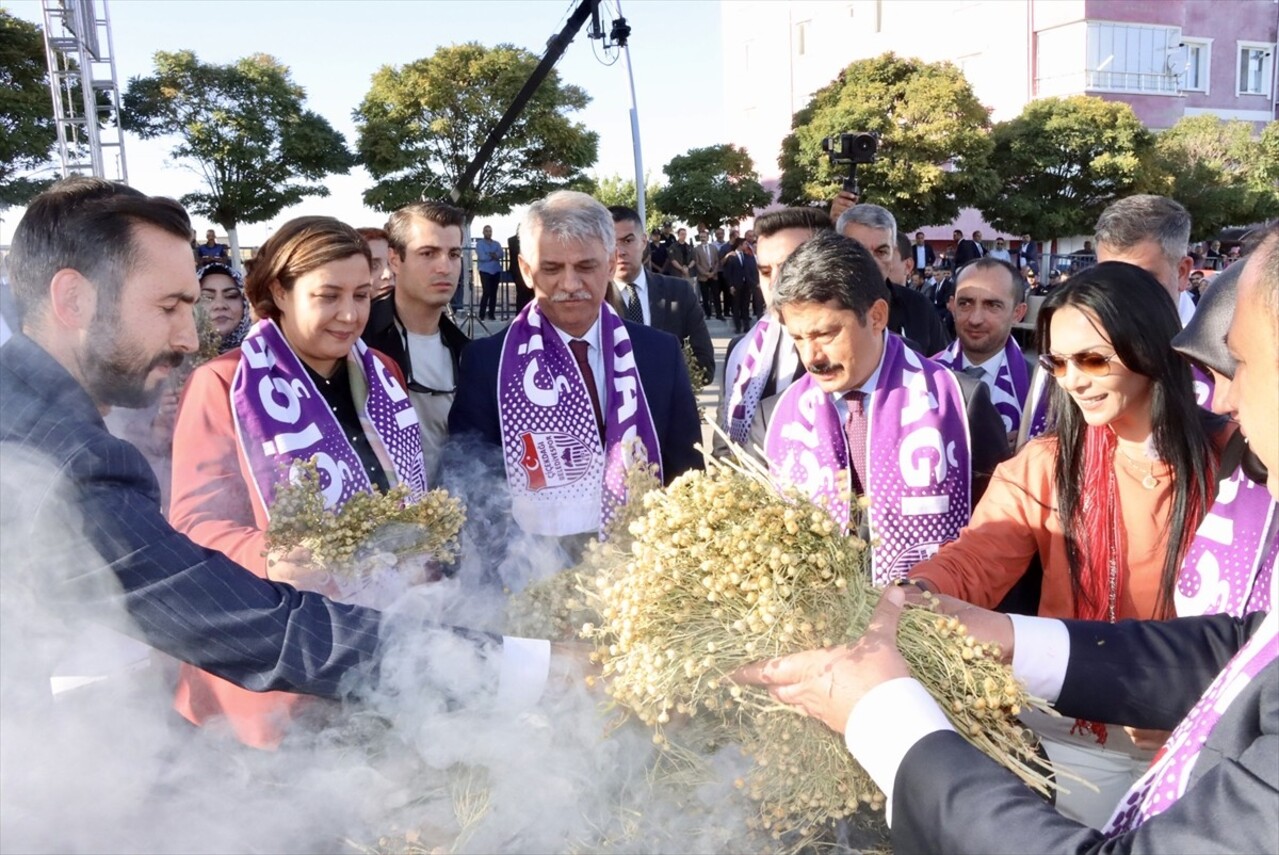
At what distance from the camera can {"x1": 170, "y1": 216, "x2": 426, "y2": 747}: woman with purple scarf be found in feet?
8.05

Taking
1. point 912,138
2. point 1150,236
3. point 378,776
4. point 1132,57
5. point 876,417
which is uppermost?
point 1132,57

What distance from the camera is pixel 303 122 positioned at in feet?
98.6

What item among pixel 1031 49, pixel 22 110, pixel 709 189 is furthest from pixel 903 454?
pixel 1031 49

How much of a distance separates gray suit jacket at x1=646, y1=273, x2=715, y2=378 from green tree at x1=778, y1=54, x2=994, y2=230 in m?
25.0

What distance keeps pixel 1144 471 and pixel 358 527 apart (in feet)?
6.15

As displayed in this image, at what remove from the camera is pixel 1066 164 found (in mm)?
31000

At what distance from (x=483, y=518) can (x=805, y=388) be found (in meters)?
1.17

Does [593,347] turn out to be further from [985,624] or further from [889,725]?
[889,725]

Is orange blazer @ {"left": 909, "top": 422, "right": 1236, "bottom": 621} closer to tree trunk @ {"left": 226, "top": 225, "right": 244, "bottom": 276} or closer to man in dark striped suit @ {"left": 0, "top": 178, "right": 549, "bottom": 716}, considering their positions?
man in dark striped suit @ {"left": 0, "top": 178, "right": 549, "bottom": 716}

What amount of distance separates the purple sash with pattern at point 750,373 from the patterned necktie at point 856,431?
77 centimetres

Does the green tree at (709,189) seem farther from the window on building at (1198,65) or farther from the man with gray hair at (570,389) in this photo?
the man with gray hair at (570,389)

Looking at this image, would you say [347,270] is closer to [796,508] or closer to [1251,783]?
[796,508]

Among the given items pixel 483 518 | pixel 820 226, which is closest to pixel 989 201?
pixel 820 226

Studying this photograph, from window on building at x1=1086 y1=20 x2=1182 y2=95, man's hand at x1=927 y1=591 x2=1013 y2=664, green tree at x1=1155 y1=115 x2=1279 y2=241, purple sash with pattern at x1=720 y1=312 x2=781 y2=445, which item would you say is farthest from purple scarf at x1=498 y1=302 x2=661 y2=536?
window on building at x1=1086 y1=20 x2=1182 y2=95
